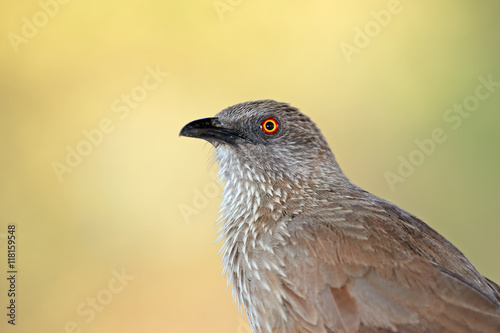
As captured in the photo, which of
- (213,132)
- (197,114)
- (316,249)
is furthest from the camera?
(197,114)

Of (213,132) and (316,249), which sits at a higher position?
(213,132)

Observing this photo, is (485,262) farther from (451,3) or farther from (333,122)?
(451,3)

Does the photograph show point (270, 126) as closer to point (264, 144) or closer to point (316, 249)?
point (264, 144)

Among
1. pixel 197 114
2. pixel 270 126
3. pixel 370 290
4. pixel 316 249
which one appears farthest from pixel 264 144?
pixel 197 114

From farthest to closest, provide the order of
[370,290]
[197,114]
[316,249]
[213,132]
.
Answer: [197,114]
[213,132]
[316,249]
[370,290]

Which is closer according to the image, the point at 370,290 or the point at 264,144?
the point at 370,290

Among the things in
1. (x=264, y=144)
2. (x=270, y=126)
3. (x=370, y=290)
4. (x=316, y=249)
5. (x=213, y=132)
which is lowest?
(x=370, y=290)

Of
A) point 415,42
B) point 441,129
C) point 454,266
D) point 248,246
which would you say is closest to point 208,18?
point 415,42

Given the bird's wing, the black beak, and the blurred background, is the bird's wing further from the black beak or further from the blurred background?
the blurred background

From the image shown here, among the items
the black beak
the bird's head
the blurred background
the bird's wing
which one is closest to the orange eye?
the bird's head
